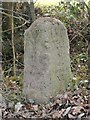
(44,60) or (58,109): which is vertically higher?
(44,60)

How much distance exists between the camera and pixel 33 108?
2.79 metres

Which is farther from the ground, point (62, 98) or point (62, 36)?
point (62, 36)

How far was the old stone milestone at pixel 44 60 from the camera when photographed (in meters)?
2.90

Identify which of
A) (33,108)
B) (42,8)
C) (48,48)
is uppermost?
(42,8)

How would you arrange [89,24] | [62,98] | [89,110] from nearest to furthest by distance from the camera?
[89,110]
[62,98]
[89,24]

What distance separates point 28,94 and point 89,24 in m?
1.35

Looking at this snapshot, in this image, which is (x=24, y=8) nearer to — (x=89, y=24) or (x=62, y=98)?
(x=89, y=24)

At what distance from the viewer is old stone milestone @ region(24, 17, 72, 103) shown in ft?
9.50

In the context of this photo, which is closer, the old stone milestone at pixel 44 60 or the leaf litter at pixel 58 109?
the leaf litter at pixel 58 109

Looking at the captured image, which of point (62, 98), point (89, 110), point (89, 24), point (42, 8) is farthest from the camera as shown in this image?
point (42, 8)

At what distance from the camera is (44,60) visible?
2895 millimetres

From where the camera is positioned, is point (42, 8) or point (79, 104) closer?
point (79, 104)

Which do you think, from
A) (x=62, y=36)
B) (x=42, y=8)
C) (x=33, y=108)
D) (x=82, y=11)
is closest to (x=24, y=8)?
(x=42, y=8)

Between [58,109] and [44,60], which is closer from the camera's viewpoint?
[58,109]
